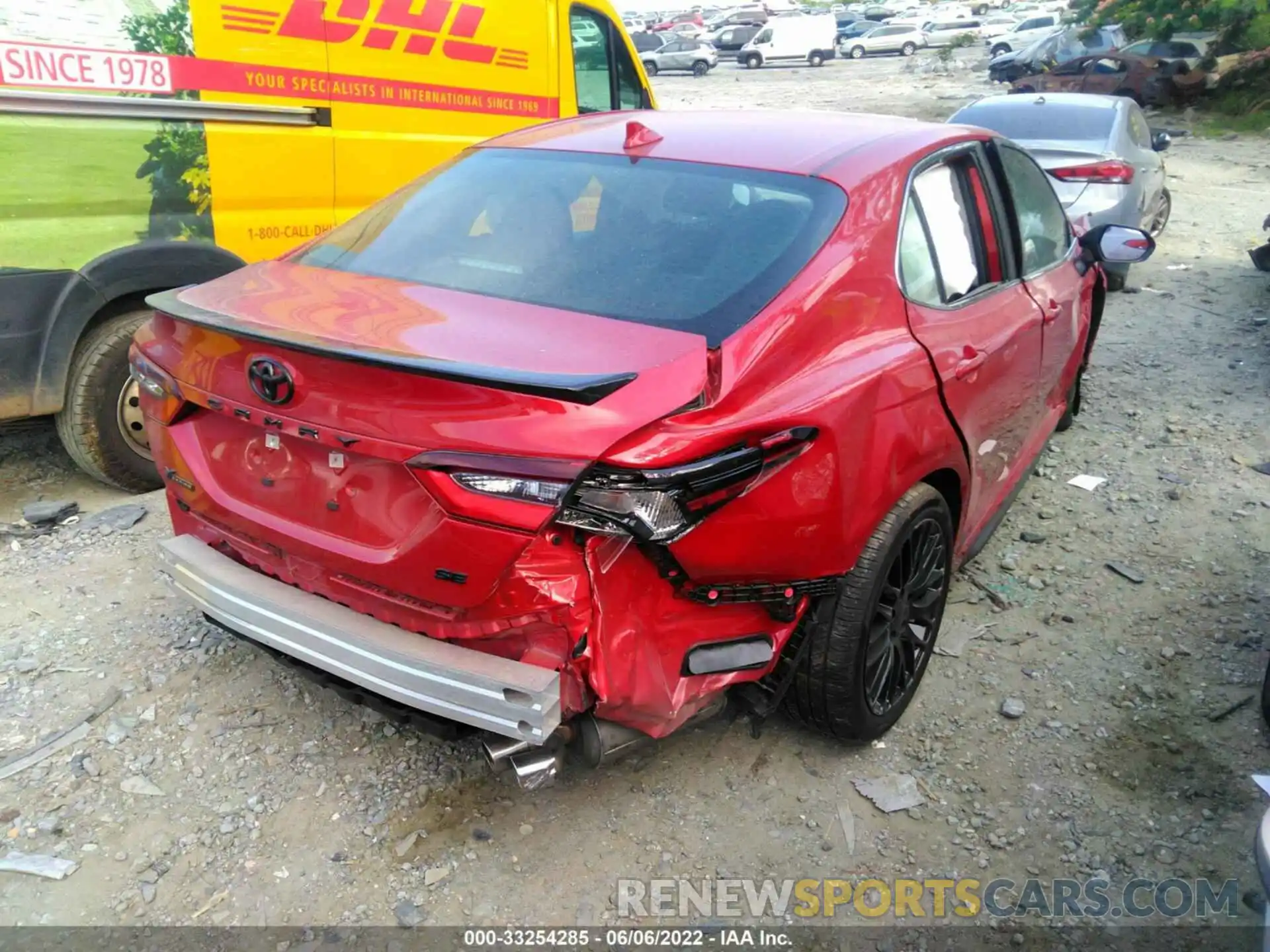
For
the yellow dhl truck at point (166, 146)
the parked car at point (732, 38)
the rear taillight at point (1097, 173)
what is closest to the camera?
the yellow dhl truck at point (166, 146)

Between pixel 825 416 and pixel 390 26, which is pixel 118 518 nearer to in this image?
pixel 390 26

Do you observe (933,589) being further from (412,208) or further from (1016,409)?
(412,208)

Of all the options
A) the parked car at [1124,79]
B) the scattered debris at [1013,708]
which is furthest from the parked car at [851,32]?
the scattered debris at [1013,708]

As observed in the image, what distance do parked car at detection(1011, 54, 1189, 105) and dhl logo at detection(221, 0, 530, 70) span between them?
20.3 meters

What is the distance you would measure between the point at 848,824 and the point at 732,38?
46294mm

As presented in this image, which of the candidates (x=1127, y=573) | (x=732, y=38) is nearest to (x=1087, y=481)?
(x=1127, y=573)

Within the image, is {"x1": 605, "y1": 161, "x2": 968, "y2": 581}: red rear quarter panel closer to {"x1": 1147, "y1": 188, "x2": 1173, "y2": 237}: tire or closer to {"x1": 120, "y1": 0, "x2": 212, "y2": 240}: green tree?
{"x1": 120, "y1": 0, "x2": 212, "y2": 240}: green tree

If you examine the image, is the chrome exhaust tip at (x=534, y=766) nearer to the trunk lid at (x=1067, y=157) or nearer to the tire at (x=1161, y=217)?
the trunk lid at (x=1067, y=157)

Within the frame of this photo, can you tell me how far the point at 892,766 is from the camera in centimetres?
298

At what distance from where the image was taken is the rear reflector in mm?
2381

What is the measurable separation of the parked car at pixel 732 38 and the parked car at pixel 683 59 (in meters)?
5.82

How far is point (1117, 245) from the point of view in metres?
4.54

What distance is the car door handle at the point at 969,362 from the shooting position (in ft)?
9.64

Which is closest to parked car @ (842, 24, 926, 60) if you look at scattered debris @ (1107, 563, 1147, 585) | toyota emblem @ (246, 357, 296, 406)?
scattered debris @ (1107, 563, 1147, 585)
